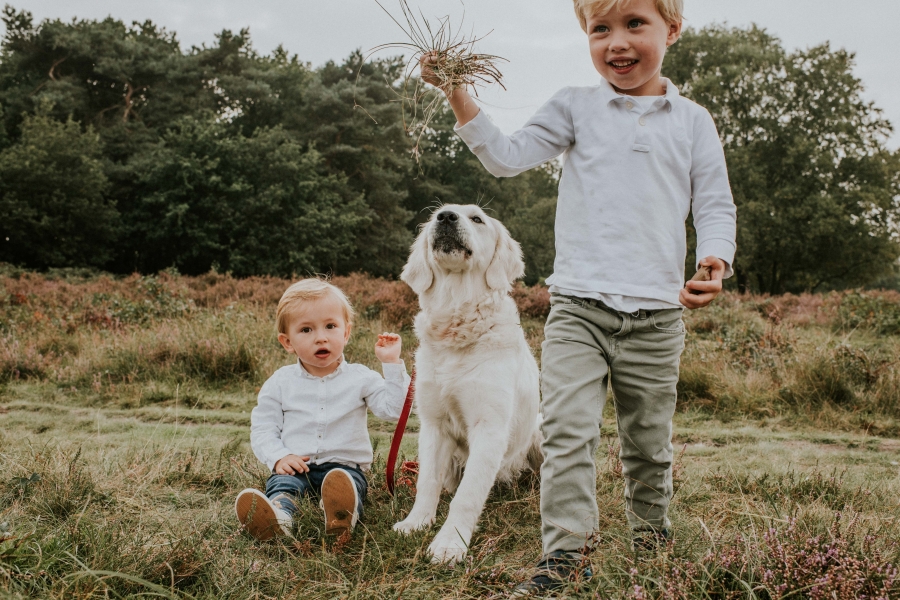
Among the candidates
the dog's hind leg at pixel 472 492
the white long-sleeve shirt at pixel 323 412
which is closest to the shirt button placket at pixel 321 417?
the white long-sleeve shirt at pixel 323 412

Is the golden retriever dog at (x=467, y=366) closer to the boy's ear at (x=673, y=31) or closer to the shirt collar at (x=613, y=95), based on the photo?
the shirt collar at (x=613, y=95)

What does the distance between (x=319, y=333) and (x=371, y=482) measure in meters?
0.77

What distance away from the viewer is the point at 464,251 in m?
3.00

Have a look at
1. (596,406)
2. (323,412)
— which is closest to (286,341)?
(323,412)

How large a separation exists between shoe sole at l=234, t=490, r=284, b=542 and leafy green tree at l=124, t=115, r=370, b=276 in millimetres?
23295

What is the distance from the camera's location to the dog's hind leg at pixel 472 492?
7.84ft

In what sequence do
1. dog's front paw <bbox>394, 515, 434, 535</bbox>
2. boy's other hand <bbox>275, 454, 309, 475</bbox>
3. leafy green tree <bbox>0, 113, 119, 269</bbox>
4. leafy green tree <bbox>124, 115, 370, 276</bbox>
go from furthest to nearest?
1. leafy green tree <bbox>124, 115, 370, 276</bbox>
2. leafy green tree <bbox>0, 113, 119, 269</bbox>
3. boy's other hand <bbox>275, 454, 309, 475</bbox>
4. dog's front paw <bbox>394, 515, 434, 535</bbox>

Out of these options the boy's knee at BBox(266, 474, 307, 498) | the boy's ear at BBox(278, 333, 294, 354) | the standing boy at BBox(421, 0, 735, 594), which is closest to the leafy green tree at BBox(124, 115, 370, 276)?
the boy's ear at BBox(278, 333, 294, 354)

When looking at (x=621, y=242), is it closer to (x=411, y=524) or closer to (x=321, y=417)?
(x=411, y=524)

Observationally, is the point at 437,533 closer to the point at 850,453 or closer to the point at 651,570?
the point at 651,570

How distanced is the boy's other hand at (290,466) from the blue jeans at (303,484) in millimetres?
24

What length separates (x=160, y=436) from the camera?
446cm

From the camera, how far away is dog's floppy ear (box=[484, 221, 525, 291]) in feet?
10.1

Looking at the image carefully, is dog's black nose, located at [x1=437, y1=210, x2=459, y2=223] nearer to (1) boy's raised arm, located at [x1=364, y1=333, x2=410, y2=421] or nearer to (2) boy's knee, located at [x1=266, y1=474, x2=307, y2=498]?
(1) boy's raised arm, located at [x1=364, y1=333, x2=410, y2=421]
